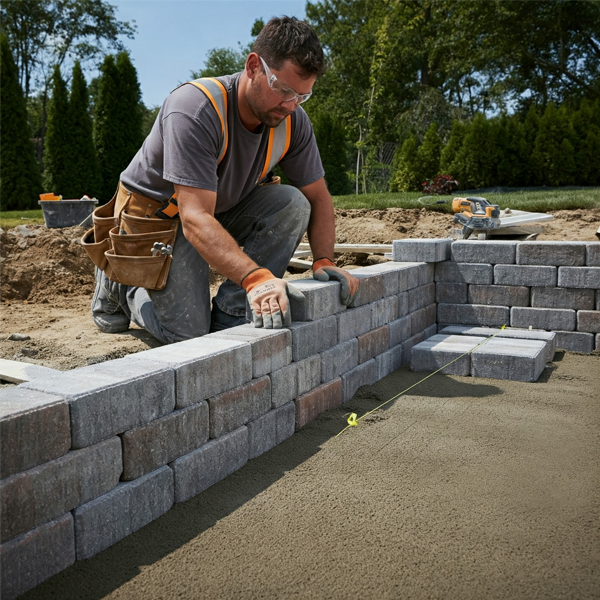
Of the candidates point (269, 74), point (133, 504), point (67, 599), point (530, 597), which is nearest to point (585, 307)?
point (269, 74)

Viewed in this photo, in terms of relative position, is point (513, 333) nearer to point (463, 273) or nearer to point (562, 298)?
point (562, 298)

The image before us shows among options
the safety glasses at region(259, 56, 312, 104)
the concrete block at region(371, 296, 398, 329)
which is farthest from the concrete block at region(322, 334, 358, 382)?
the safety glasses at region(259, 56, 312, 104)

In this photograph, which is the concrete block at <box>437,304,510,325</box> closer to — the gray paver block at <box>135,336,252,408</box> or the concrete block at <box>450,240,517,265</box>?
the concrete block at <box>450,240,517,265</box>

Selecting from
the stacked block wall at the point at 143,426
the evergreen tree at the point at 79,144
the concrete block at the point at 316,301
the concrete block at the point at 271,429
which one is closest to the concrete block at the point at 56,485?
the stacked block wall at the point at 143,426

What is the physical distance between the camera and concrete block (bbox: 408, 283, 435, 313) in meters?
4.36

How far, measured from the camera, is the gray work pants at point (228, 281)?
11.9 feet

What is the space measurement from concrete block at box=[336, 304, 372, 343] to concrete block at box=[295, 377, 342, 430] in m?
0.25

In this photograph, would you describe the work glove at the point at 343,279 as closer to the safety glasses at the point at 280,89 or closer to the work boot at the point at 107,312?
the safety glasses at the point at 280,89

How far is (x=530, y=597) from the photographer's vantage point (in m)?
1.67

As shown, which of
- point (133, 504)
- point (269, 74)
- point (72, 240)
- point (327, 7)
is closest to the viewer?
point (133, 504)

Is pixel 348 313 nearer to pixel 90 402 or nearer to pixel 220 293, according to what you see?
pixel 220 293

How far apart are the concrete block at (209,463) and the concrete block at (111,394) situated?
0.75 ft

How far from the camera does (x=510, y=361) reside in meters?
3.72

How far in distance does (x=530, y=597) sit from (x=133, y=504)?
1.20 metres
